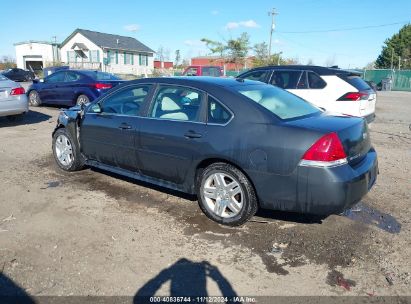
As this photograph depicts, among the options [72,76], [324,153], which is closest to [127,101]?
[324,153]

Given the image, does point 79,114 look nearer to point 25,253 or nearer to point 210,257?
point 25,253

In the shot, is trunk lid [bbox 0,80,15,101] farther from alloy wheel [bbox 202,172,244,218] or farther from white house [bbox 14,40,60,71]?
white house [bbox 14,40,60,71]

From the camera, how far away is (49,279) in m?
3.19

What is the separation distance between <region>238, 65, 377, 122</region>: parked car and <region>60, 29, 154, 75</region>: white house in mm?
40563

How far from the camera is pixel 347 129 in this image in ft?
12.5

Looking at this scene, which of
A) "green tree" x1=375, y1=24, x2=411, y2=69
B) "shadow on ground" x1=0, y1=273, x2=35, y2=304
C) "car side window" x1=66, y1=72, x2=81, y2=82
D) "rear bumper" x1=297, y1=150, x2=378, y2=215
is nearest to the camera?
"shadow on ground" x1=0, y1=273, x2=35, y2=304

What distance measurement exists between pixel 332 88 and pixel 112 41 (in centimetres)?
4752

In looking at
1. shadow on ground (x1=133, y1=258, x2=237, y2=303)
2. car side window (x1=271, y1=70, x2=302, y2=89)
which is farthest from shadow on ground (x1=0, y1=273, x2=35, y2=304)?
car side window (x1=271, y1=70, x2=302, y2=89)

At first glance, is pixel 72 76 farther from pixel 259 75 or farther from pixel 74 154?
pixel 74 154

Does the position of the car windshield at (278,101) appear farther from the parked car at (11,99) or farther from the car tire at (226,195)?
the parked car at (11,99)

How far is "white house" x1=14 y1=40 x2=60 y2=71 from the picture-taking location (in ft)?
182

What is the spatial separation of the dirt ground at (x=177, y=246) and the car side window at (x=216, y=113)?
1125 mm

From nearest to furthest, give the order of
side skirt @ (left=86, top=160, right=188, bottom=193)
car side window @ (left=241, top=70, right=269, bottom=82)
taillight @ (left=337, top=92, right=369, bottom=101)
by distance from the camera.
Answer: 1. side skirt @ (left=86, top=160, right=188, bottom=193)
2. taillight @ (left=337, top=92, right=369, bottom=101)
3. car side window @ (left=241, top=70, right=269, bottom=82)

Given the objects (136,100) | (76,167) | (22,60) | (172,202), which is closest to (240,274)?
(172,202)
